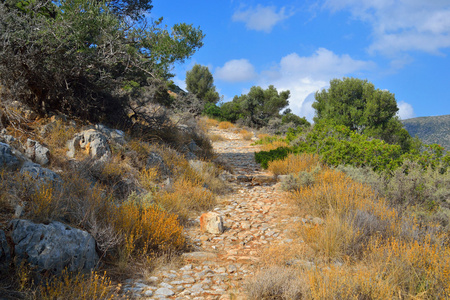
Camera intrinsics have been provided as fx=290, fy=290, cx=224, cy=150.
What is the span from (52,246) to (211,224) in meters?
2.80

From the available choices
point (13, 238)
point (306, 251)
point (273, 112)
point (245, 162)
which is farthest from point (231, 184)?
point (273, 112)

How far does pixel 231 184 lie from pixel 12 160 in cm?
556

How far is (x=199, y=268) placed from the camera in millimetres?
4062

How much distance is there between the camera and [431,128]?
32188 millimetres

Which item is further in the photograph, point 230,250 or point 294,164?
point 294,164

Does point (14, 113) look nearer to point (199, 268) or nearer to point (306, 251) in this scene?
point (199, 268)

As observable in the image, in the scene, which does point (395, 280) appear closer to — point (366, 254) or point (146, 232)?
point (366, 254)

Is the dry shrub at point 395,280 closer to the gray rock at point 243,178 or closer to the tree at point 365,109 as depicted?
the gray rock at point 243,178

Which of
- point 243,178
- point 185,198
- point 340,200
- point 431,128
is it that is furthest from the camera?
point 431,128

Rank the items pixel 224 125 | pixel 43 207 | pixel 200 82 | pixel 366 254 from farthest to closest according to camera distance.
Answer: pixel 200 82 → pixel 224 125 → pixel 366 254 → pixel 43 207

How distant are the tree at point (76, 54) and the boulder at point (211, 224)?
14.0 ft

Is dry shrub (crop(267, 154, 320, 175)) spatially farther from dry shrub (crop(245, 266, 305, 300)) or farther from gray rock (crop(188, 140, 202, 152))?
dry shrub (crop(245, 266, 305, 300))

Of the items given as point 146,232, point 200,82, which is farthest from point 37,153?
point 200,82

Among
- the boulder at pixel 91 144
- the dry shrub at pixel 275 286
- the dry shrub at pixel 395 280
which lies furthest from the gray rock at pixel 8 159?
the dry shrub at pixel 395 280
